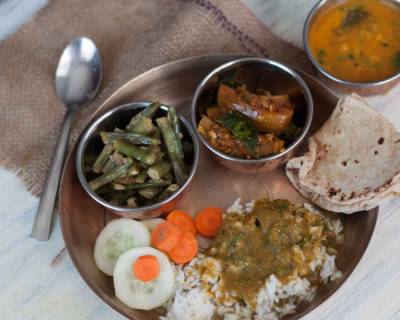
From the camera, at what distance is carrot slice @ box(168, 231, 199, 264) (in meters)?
3.09

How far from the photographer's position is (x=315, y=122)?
11.6 ft

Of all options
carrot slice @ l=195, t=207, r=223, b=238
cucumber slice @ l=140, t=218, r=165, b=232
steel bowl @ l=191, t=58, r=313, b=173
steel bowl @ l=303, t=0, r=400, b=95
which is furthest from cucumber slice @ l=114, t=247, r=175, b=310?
steel bowl @ l=303, t=0, r=400, b=95

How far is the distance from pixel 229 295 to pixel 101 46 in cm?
203

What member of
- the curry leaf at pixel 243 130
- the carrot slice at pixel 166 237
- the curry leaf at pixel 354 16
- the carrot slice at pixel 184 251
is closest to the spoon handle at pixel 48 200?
the carrot slice at pixel 166 237

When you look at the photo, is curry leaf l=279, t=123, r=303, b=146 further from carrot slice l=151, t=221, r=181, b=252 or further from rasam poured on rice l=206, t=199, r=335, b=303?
carrot slice l=151, t=221, r=181, b=252

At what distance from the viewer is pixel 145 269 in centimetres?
296

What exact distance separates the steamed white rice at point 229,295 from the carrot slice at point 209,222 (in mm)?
203

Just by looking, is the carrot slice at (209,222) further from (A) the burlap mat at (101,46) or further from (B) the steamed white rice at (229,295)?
(A) the burlap mat at (101,46)

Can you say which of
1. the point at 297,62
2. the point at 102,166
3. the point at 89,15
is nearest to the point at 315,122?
the point at 297,62

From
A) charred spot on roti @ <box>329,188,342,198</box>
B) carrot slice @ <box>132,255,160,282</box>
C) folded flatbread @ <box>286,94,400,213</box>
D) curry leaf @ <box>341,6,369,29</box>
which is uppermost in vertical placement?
curry leaf @ <box>341,6,369,29</box>

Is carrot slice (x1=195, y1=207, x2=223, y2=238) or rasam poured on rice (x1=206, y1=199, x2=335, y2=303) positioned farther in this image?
carrot slice (x1=195, y1=207, x2=223, y2=238)

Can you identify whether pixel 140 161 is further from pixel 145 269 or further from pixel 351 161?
pixel 351 161

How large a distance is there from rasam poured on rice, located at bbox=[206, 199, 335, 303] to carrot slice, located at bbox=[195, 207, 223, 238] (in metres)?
0.10

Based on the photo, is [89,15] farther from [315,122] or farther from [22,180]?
[315,122]
